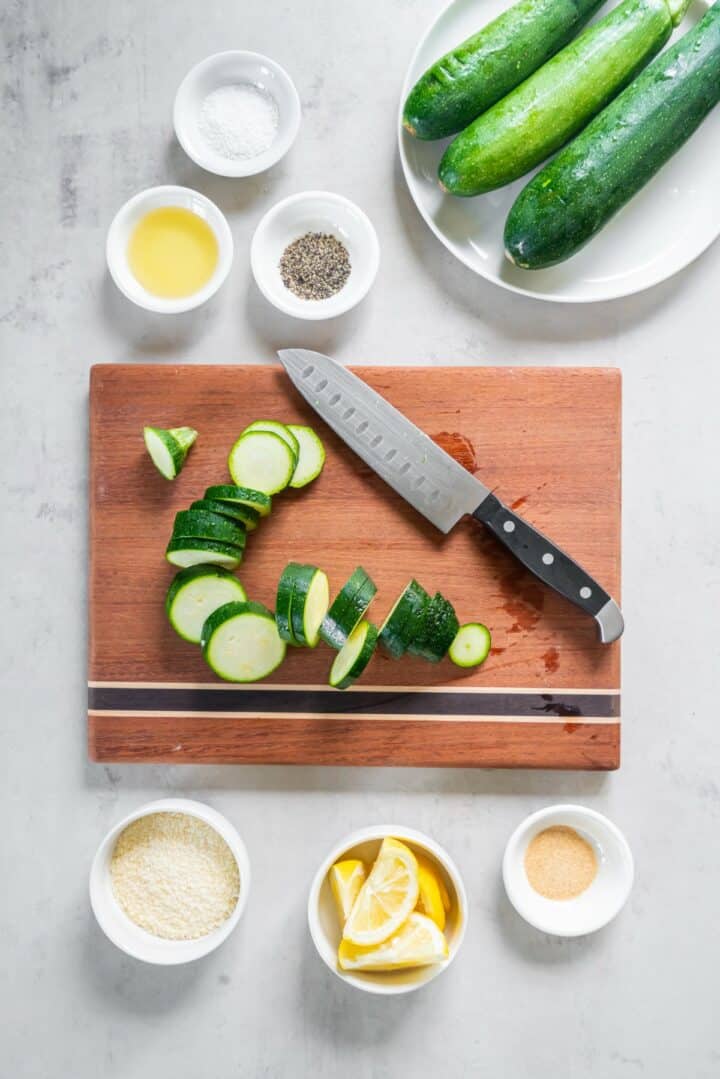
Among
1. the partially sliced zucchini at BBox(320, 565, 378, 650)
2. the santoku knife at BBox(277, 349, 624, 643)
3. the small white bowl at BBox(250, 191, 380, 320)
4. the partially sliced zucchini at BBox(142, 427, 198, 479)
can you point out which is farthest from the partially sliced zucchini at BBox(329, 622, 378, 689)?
the small white bowl at BBox(250, 191, 380, 320)

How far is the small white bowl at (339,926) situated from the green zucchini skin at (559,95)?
134 cm

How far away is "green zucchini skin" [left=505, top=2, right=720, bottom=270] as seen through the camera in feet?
6.06

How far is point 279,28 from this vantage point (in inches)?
81.0

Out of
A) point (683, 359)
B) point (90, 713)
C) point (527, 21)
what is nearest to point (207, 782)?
point (90, 713)

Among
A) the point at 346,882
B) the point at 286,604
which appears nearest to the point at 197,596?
the point at 286,604

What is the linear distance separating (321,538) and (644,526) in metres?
0.73

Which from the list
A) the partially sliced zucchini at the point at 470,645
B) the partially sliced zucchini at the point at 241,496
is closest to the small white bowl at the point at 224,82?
the partially sliced zucchini at the point at 241,496

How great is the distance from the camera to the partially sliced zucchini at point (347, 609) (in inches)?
71.5

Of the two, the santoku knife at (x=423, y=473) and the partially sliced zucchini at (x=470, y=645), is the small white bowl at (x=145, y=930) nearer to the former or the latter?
the partially sliced zucchini at (x=470, y=645)

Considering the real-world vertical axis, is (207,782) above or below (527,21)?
below

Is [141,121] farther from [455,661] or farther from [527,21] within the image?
[455,661]

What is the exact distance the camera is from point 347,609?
1.82 metres

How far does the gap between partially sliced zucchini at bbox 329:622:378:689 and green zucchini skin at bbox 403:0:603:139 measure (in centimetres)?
105

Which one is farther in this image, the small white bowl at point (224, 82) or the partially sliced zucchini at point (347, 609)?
the small white bowl at point (224, 82)
